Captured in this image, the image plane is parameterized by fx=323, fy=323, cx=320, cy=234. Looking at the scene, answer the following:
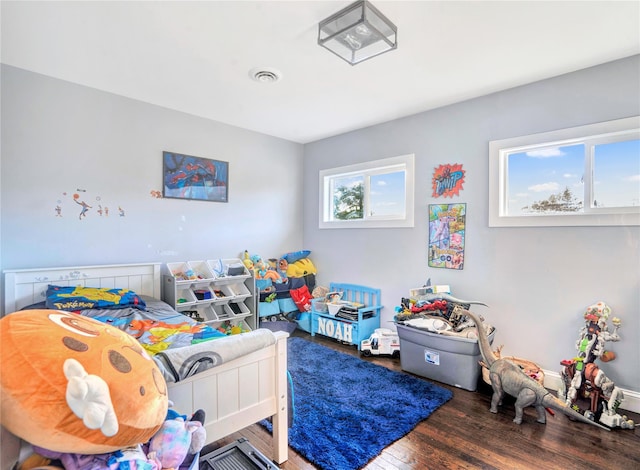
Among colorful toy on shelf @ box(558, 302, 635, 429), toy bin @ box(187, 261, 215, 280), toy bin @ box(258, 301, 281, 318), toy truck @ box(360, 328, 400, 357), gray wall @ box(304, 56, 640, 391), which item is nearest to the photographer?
colorful toy on shelf @ box(558, 302, 635, 429)

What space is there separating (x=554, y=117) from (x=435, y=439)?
2.48 meters

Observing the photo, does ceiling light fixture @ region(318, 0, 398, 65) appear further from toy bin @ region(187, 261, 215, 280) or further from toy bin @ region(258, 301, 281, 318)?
toy bin @ region(258, 301, 281, 318)

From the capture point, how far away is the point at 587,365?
2.14 m

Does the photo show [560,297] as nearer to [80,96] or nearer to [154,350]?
[154,350]

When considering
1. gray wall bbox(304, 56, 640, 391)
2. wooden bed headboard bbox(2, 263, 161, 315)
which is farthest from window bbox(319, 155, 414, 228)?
wooden bed headboard bbox(2, 263, 161, 315)

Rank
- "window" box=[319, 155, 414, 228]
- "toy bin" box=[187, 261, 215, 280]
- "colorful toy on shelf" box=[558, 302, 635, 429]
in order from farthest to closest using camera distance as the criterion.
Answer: "window" box=[319, 155, 414, 228], "toy bin" box=[187, 261, 215, 280], "colorful toy on shelf" box=[558, 302, 635, 429]

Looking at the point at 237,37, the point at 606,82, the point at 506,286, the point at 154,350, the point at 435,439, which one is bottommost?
the point at 435,439

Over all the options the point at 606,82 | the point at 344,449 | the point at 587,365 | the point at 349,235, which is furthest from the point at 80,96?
the point at 587,365

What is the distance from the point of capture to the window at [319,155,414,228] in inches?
135

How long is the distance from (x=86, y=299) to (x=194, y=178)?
5.07ft

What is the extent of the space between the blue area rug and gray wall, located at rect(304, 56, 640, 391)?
0.89 metres

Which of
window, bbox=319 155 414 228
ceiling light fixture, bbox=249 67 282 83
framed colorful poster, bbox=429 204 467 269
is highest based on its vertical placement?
ceiling light fixture, bbox=249 67 282 83

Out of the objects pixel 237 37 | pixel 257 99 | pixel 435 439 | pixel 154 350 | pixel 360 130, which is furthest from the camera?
pixel 360 130

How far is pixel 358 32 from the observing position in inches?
74.1
